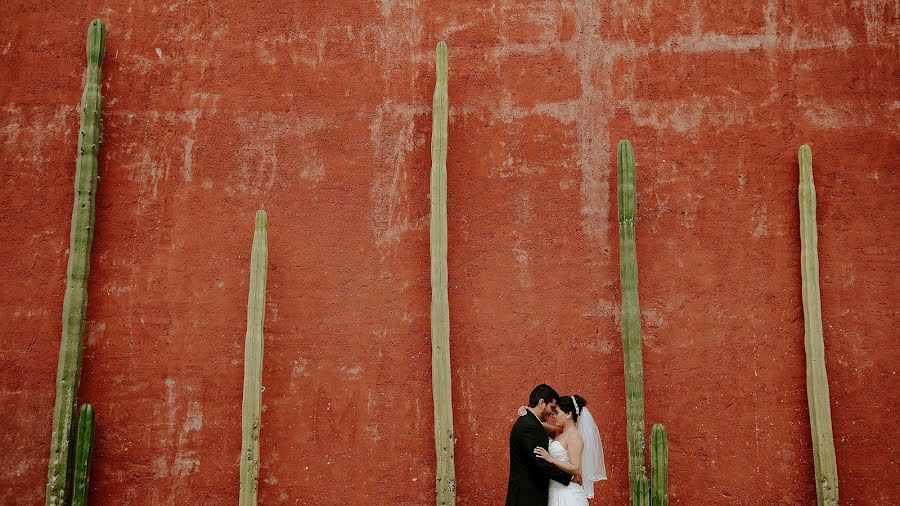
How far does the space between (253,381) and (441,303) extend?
1426 millimetres

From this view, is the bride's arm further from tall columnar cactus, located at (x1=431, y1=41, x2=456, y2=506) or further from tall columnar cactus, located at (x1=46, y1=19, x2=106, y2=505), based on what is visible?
tall columnar cactus, located at (x1=46, y1=19, x2=106, y2=505)

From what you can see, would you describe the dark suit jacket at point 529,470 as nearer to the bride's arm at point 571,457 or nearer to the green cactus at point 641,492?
the bride's arm at point 571,457

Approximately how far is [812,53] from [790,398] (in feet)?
8.80

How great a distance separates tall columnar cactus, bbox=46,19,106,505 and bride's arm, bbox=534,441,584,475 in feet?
10.7

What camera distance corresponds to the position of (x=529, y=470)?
4.56 meters

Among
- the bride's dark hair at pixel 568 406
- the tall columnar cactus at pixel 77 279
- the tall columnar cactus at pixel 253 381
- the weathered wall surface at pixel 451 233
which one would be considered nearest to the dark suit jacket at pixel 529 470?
the bride's dark hair at pixel 568 406

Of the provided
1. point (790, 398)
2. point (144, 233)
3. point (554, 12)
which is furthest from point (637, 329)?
point (144, 233)

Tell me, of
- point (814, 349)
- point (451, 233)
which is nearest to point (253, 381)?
point (451, 233)

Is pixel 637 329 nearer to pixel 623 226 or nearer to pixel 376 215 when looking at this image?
pixel 623 226

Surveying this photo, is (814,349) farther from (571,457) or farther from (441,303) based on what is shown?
(441,303)

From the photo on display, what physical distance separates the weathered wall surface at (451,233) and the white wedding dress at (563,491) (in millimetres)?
942

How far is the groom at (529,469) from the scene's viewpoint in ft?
14.9

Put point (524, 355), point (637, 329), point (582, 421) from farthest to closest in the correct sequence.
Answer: point (524, 355) < point (637, 329) < point (582, 421)

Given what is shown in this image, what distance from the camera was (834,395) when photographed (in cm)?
549
